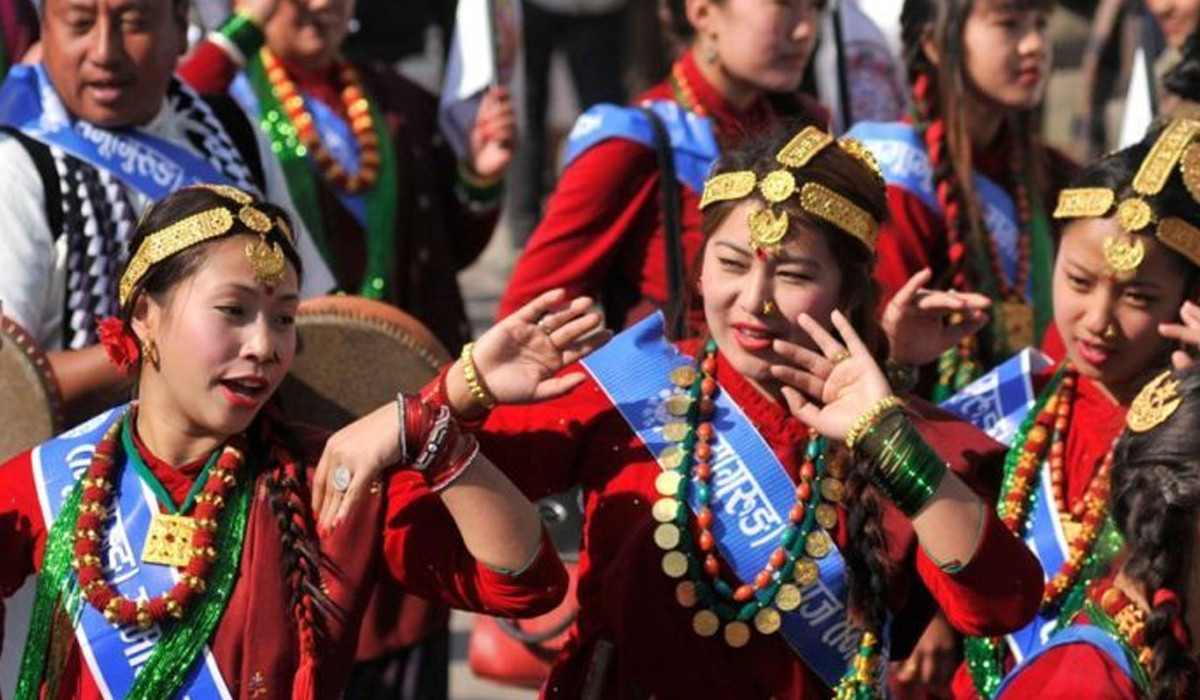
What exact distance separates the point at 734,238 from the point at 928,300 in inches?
17.8

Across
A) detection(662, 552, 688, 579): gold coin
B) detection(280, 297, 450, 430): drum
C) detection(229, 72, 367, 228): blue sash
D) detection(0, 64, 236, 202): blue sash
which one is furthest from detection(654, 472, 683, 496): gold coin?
detection(229, 72, 367, 228): blue sash

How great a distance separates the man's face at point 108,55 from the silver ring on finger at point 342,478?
6.10ft

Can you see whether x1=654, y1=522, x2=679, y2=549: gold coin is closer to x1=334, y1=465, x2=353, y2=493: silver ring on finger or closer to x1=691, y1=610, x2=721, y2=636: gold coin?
x1=691, y1=610, x2=721, y2=636: gold coin

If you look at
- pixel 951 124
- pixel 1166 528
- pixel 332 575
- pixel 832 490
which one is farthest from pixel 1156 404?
pixel 951 124

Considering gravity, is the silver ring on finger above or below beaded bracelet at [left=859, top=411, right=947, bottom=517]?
above

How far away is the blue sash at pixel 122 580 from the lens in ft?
15.4

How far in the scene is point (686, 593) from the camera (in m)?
4.89

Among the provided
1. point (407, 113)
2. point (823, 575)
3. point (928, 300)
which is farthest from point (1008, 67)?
point (823, 575)

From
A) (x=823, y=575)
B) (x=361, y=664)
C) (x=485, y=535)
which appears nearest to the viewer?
(x=485, y=535)

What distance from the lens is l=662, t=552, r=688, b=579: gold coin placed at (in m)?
4.87

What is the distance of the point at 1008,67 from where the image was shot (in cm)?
716

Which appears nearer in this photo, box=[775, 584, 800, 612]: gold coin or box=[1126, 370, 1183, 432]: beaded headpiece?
box=[1126, 370, 1183, 432]: beaded headpiece

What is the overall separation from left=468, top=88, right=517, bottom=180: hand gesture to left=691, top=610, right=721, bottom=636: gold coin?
268cm

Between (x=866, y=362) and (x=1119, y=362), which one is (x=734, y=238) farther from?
(x=1119, y=362)
